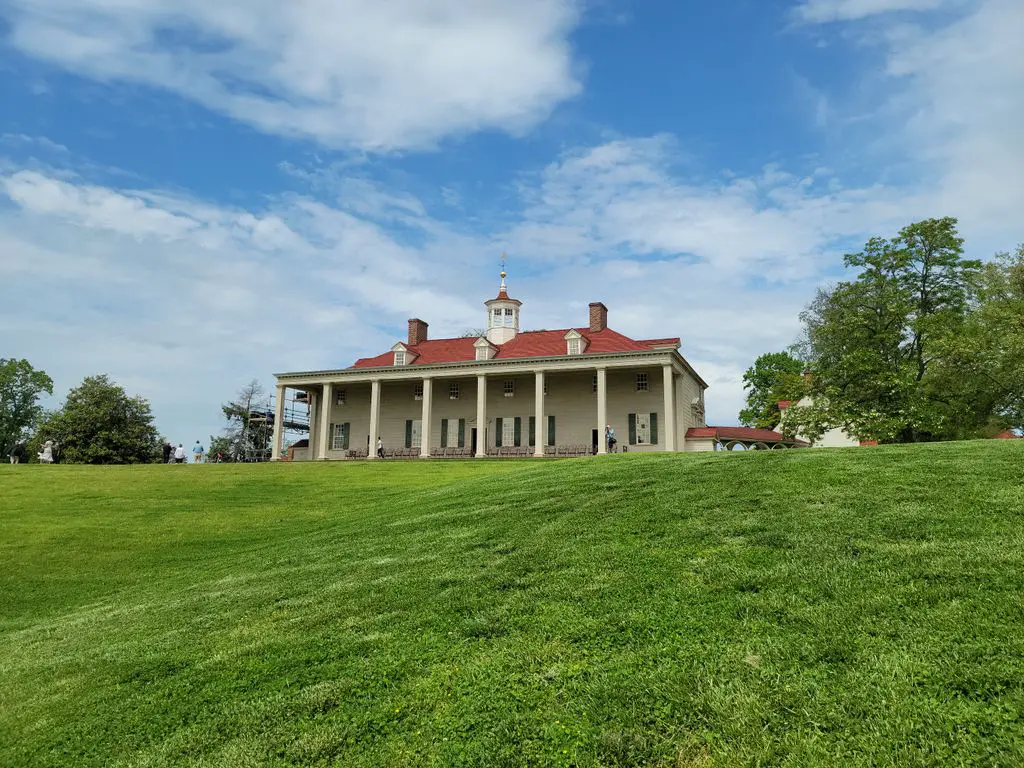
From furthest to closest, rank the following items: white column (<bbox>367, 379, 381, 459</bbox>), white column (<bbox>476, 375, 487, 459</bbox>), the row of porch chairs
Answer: white column (<bbox>367, 379, 381, 459</bbox>), white column (<bbox>476, 375, 487, 459</bbox>), the row of porch chairs

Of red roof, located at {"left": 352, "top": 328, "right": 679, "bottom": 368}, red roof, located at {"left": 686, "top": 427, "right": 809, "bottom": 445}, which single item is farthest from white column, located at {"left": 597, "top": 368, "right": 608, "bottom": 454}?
red roof, located at {"left": 686, "top": 427, "right": 809, "bottom": 445}

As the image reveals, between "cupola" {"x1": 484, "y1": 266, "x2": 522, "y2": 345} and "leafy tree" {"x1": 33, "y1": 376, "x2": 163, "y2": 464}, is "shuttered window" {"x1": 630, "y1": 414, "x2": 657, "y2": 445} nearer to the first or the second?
"cupola" {"x1": 484, "y1": 266, "x2": 522, "y2": 345}

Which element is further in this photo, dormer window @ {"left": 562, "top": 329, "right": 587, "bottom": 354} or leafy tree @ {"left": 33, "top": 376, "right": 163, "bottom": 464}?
leafy tree @ {"left": 33, "top": 376, "right": 163, "bottom": 464}

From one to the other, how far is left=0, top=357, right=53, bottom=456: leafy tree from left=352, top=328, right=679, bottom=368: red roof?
40.9 metres

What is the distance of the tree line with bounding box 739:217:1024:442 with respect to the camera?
29.1 m

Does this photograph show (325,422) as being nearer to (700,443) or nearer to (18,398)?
(700,443)

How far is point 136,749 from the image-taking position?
5.05 m

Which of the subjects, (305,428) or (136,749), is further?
→ (305,428)

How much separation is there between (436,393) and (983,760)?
46.5 metres

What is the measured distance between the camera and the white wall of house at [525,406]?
44.1m

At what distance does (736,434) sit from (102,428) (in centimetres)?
4396

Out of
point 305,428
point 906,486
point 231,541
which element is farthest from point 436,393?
point 906,486

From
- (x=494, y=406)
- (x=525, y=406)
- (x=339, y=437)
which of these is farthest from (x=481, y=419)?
(x=339, y=437)

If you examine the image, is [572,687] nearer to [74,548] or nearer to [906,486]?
[906,486]
